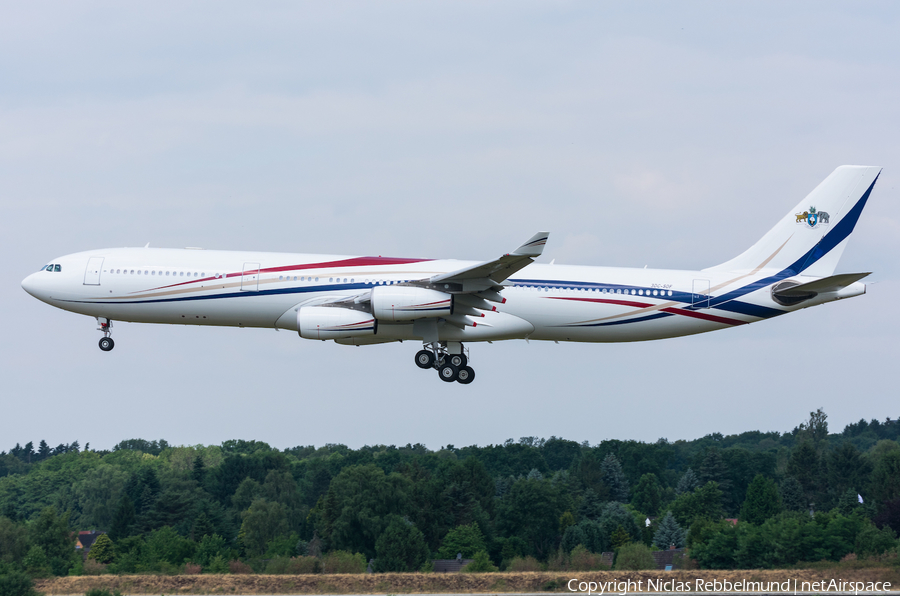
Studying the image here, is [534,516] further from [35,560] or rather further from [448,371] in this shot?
[448,371]

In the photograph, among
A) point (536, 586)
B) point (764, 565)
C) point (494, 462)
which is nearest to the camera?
point (536, 586)

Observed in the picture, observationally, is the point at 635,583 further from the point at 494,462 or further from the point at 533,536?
the point at 494,462

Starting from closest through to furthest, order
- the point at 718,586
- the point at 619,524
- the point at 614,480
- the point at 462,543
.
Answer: the point at 718,586 < the point at 462,543 < the point at 619,524 < the point at 614,480

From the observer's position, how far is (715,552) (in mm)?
64062

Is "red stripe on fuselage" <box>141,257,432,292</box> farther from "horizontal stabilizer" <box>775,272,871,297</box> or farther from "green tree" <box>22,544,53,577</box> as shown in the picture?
"green tree" <box>22,544,53,577</box>

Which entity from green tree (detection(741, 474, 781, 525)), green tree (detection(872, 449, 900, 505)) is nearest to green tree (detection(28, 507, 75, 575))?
green tree (detection(741, 474, 781, 525))

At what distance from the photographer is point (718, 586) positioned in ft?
159

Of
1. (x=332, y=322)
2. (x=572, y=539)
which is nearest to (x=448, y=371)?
(x=332, y=322)

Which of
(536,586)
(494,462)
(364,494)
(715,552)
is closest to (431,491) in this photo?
(364,494)

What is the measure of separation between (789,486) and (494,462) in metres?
42.4

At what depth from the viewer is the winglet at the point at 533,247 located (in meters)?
38.9

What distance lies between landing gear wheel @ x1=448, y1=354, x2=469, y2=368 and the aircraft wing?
4064 millimetres

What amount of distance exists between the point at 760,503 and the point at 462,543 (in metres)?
40.8

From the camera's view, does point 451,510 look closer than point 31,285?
No
